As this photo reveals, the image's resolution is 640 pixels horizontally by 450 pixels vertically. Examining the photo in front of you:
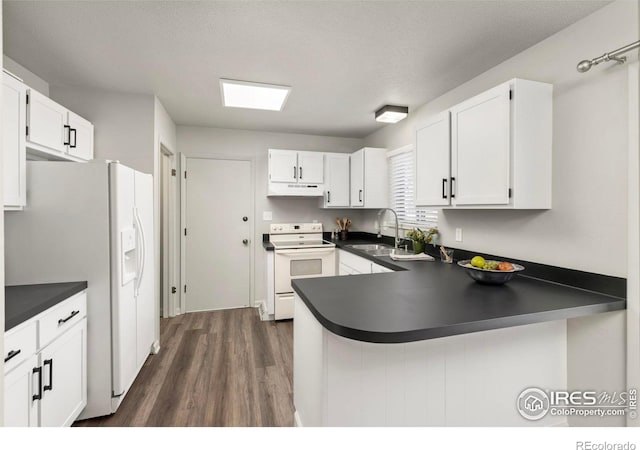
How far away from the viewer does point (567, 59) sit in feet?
5.66

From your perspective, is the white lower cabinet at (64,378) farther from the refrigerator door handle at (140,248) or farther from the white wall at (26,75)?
the white wall at (26,75)

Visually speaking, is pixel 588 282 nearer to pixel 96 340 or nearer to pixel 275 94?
pixel 275 94

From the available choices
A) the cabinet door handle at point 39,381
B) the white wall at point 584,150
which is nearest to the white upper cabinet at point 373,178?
the white wall at point 584,150

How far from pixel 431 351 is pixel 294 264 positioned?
238 centimetres

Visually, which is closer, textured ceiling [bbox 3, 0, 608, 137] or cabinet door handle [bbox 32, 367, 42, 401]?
cabinet door handle [bbox 32, 367, 42, 401]

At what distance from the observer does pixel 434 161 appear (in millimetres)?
2344

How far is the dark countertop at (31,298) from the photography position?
4.41 ft

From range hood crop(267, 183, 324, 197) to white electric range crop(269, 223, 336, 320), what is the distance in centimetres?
60

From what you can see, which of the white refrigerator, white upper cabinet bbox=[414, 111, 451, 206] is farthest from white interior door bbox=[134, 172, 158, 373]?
white upper cabinet bbox=[414, 111, 451, 206]

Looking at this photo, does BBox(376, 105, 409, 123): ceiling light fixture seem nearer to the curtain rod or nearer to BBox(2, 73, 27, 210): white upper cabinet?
the curtain rod

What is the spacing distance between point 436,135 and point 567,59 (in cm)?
82

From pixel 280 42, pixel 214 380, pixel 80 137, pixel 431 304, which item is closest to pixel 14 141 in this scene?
pixel 80 137
